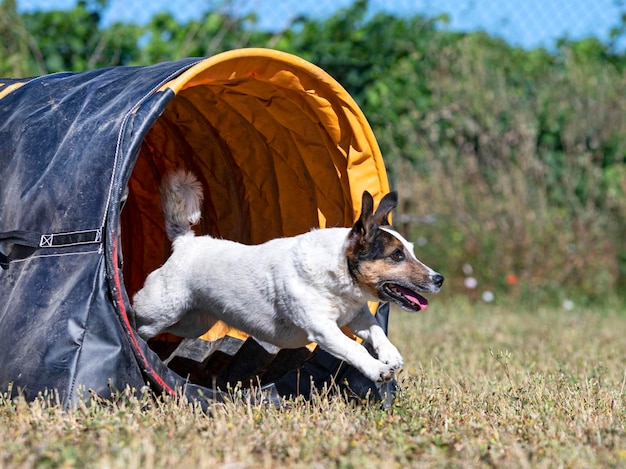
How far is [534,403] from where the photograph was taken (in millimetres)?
4191

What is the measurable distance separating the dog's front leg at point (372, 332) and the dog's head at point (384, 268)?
0.21 metres

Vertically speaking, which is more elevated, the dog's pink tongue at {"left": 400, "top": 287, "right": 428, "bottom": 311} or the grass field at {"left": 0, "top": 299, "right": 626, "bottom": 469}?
the dog's pink tongue at {"left": 400, "top": 287, "right": 428, "bottom": 311}

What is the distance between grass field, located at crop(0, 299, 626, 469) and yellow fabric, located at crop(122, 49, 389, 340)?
1.18 meters

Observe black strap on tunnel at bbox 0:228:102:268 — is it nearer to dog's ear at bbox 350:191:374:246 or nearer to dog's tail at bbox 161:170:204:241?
dog's tail at bbox 161:170:204:241

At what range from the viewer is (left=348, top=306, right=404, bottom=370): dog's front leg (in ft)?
14.1

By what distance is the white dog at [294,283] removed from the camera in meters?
4.23

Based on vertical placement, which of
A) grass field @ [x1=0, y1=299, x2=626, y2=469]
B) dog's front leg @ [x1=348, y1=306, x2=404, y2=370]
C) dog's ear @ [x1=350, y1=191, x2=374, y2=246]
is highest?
dog's ear @ [x1=350, y1=191, x2=374, y2=246]

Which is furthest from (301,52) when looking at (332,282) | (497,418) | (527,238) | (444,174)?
(497,418)

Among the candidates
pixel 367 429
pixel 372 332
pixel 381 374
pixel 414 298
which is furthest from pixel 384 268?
pixel 367 429

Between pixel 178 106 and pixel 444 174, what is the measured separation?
15.8 ft

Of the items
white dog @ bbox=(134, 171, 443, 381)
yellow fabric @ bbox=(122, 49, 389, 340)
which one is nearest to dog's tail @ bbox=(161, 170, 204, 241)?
white dog @ bbox=(134, 171, 443, 381)

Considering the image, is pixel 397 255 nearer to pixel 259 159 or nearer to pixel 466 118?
pixel 259 159

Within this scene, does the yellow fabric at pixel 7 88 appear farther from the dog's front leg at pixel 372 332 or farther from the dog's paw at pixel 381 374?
the dog's paw at pixel 381 374

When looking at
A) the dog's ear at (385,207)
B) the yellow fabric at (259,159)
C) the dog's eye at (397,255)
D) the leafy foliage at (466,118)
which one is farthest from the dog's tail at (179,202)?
the leafy foliage at (466,118)
